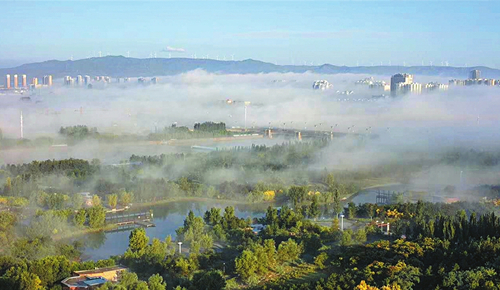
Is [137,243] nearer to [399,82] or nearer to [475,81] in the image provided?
[475,81]

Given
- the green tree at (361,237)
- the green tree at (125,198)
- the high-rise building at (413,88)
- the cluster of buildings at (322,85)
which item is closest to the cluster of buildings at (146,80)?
the cluster of buildings at (322,85)

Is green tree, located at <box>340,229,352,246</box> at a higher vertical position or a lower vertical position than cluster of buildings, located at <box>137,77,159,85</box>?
lower

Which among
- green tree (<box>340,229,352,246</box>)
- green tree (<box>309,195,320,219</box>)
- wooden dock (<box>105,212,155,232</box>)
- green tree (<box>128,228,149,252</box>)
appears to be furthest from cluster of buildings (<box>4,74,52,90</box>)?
green tree (<box>340,229,352,246</box>)

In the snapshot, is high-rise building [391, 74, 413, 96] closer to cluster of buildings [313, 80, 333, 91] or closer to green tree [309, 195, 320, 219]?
cluster of buildings [313, 80, 333, 91]

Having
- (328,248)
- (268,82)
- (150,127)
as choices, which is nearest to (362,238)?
(328,248)

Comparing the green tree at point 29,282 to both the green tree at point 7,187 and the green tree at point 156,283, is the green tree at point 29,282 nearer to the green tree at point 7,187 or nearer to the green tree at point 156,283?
the green tree at point 156,283

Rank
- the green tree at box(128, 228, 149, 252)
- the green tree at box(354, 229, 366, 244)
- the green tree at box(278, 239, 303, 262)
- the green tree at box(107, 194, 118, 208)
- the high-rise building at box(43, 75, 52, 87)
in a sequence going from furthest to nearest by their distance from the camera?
1. the high-rise building at box(43, 75, 52, 87)
2. the green tree at box(107, 194, 118, 208)
3. the green tree at box(354, 229, 366, 244)
4. the green tree at box(128, 228, 149, 252)
5. the green tree at box(278, 239, 303, 262)

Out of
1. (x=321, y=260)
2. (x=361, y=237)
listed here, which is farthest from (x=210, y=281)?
(x=361, y=237)

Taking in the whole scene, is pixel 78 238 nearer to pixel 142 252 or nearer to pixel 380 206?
pixel 142 252
